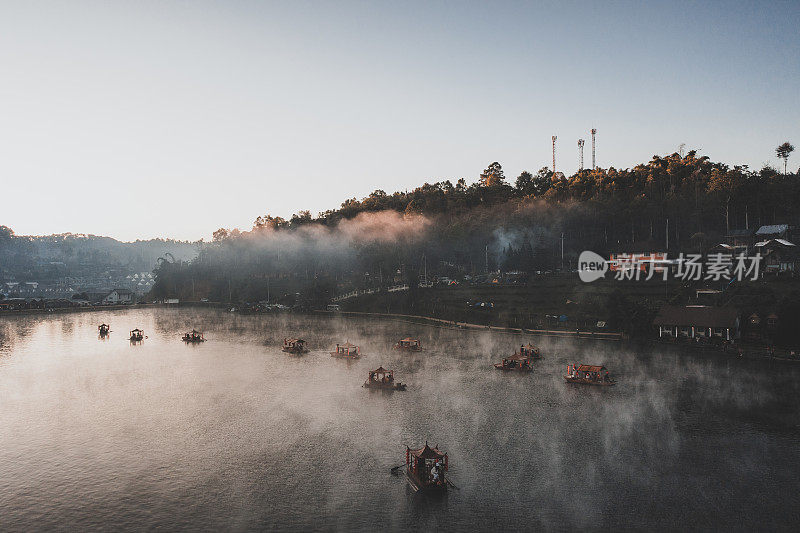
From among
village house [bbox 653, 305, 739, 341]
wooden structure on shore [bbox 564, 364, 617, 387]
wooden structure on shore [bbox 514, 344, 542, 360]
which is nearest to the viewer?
wooden structure on shore [bbox 564, 364, 617, 387]

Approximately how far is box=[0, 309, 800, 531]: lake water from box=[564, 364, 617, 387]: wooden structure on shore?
1.11 meters

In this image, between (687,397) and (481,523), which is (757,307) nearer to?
(687,397)

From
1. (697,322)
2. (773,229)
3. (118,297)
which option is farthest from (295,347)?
(118,297)

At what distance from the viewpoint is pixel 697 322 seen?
66500 mm

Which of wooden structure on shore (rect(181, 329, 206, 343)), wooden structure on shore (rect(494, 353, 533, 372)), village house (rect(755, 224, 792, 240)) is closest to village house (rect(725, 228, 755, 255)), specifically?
village house (rect(755, 224, 792, 240))

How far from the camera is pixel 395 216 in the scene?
185 metres

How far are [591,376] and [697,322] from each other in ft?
91.9

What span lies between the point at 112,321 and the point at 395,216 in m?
101

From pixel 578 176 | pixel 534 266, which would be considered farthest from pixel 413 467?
pixel 578 176

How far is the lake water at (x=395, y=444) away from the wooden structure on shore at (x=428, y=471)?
674 millimetres

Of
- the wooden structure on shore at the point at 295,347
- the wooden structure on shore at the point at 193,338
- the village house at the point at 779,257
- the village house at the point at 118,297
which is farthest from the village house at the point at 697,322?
the village house at the point at 118,297

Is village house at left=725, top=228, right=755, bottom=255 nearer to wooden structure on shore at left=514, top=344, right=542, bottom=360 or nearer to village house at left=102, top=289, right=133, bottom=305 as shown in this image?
wooden structure on shore at left=514, top=344, right=542, bottom=360

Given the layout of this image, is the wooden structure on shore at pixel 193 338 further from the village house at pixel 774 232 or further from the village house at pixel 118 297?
the village house at pixel 774 232

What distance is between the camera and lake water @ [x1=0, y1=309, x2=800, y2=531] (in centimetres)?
2469
